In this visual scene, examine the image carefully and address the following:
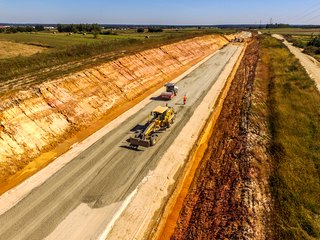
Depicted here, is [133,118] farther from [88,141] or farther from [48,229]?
[48,229]

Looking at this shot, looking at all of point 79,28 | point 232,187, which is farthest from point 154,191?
point 79,28

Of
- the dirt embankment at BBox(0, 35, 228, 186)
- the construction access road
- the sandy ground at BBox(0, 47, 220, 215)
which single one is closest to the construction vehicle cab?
the dirt embankment at BBox(0, 35, 228, 186)

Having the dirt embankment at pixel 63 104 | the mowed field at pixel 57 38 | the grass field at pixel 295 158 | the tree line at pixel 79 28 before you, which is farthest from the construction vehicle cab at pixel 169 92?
the tree line at pixel 79 28

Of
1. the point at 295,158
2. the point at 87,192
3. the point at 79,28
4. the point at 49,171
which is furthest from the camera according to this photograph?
the point at 79,28

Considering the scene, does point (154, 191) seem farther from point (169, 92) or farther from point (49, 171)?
point (169, 92)

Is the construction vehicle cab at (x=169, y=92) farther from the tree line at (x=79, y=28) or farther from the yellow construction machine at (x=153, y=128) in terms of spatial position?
the tree line at (x=79, y=28)

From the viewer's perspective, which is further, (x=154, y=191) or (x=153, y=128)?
(x=153, y=128)
